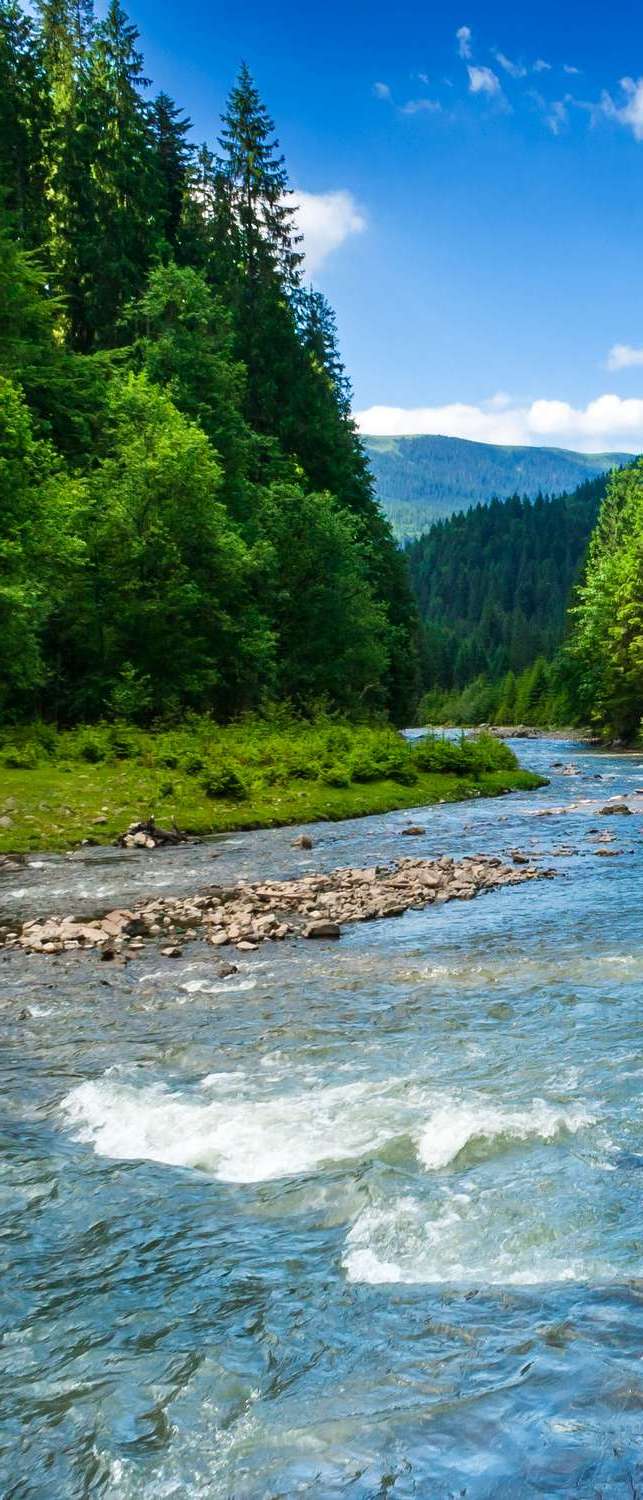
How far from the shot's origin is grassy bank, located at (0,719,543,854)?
74.9 feet

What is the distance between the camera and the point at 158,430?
37.4 metres

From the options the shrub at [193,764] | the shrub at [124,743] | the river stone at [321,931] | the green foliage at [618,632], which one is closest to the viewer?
the river stone at [321,931]

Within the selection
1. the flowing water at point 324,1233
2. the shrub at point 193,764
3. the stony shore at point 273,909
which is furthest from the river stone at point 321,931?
the shrub at point 193,764

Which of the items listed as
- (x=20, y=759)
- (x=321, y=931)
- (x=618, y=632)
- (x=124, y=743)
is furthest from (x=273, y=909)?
(x=618, y=632)

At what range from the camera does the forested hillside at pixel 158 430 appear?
3428cm

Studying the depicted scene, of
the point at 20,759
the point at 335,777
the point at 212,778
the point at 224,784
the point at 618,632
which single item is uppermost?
the point at 618,632

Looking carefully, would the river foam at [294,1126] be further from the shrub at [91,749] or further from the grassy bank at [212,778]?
the shrub at [91,749]

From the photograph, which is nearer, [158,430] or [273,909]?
[273,909]

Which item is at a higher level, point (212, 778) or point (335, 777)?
point (212, 778)

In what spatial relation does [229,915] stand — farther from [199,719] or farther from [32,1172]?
[199,719]

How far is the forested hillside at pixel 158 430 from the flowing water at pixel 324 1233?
60.3 ft

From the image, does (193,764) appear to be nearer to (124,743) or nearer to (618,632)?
(124,743)

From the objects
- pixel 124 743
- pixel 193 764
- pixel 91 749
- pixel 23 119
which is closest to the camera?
pixel 193 764

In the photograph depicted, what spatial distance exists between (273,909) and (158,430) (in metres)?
27.6
